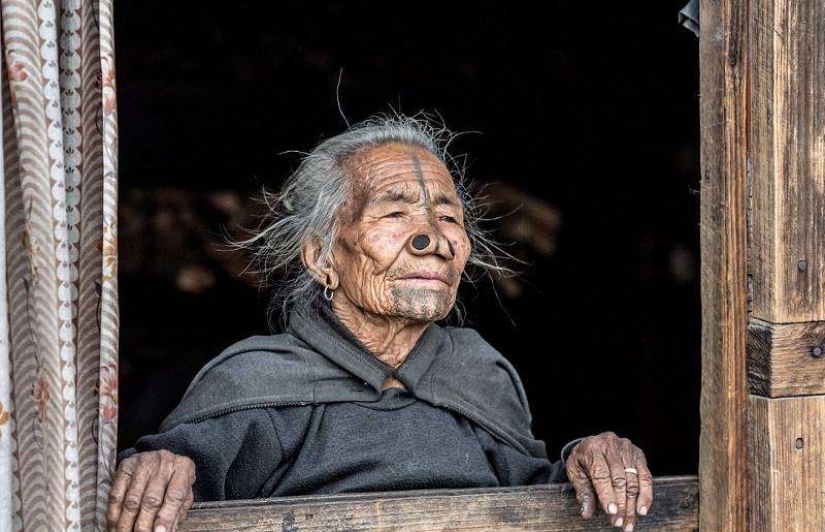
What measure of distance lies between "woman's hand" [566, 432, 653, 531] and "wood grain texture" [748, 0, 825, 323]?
17.3 inches

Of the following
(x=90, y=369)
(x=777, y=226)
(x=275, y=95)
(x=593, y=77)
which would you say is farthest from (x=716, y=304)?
(x=275, y=95)

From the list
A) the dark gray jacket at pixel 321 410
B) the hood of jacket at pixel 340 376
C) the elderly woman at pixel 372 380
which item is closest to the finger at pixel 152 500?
the elderly woman at pixel 372 380

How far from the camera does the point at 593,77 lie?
17.0ft

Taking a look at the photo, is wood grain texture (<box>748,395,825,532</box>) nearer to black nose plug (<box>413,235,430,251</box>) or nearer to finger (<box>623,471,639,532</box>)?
finger (<box>623,471,639,532</box>)

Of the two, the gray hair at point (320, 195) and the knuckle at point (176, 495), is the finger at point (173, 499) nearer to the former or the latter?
the knuckle at point (176, 495)

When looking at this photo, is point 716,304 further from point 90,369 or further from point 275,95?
point 275,95

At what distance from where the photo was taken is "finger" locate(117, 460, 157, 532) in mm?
1841

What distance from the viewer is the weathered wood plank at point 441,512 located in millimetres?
2006

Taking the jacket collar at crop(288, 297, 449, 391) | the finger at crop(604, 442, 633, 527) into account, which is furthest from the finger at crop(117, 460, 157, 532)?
the finger at crop(604, 442, 633, 527)

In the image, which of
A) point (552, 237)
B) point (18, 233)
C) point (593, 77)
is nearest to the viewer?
point (18, 233)

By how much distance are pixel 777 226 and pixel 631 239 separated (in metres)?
3.36

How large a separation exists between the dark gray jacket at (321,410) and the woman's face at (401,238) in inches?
5.8

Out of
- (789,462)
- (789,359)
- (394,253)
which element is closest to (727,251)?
(789,359)

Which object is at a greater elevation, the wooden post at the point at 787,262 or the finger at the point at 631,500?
the wooden post at the point at 787,262
